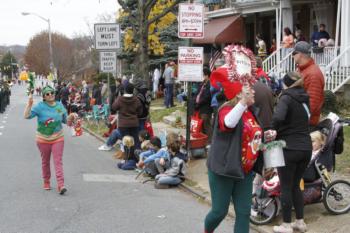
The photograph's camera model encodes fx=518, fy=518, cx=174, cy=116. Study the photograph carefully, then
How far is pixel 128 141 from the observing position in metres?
10.6

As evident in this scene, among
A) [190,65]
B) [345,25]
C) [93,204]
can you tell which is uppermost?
[345,25]

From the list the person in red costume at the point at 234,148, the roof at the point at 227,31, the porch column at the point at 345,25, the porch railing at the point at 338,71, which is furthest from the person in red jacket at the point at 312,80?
the roof at the point at 227,31

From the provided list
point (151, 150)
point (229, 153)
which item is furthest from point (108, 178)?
point (229, 153)

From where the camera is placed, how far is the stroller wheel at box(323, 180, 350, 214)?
630 cm

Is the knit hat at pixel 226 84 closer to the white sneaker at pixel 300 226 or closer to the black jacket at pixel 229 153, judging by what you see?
the black jacket at pixel 229 153

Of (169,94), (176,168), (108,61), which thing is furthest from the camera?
(169,94)

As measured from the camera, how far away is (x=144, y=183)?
9133mm

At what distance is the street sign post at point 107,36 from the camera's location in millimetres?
14734

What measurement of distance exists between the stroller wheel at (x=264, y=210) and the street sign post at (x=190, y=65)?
386 cm

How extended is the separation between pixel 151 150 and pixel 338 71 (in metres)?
7.96

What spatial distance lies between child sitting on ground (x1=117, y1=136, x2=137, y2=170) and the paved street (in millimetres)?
237

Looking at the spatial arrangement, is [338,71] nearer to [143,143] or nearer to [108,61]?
[108,61]

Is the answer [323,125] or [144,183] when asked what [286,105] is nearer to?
[323,125]

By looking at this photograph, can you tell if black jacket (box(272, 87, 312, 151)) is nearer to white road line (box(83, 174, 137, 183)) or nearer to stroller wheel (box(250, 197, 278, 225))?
stroller wheel (box(250, 197, 278, 225))
